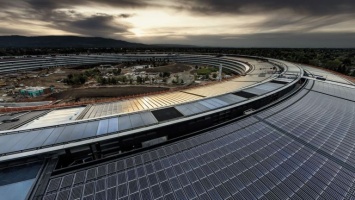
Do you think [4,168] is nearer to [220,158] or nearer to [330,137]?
[220,158]

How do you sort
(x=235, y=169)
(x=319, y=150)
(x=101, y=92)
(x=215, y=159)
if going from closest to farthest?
(x=235, y=169) → (x=215, y=159) → (x=319, y=150) → (x=101, y=92)

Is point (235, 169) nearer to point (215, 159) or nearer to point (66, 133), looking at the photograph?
point (215, 159)

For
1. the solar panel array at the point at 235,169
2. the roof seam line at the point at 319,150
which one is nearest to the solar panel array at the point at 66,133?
the solar panel array at the point at 235,169

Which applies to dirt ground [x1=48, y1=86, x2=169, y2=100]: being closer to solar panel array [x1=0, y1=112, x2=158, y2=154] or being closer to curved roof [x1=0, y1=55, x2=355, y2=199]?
solar panel array [x1=0, y1=112, x2=158, y2=154]

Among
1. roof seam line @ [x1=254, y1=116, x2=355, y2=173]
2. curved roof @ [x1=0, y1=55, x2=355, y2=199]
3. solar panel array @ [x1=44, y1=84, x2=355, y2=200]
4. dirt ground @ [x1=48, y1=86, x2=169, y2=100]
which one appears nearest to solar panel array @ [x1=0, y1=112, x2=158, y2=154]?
curved roof @ [x1=0, y1=55, x2=355, y2=199]

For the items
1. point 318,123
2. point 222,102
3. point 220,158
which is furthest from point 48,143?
point 318,123

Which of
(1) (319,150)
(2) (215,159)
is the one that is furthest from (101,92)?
(1) (319,150)

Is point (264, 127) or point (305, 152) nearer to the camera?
point (305, 152)
